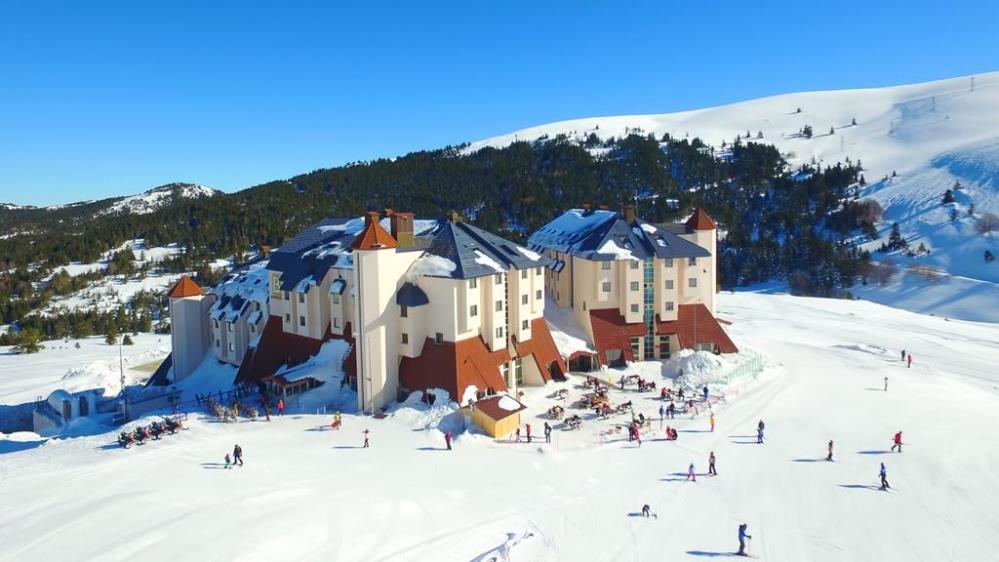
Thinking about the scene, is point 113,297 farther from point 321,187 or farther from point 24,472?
point 24,472

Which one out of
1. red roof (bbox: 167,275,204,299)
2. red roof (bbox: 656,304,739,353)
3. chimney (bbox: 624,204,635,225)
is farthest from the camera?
red roof (bbox: 167,275,204,299)

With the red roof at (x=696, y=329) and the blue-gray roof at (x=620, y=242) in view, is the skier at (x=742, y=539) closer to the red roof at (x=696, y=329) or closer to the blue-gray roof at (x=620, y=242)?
the blue-gray roof at (x=620, y=242)

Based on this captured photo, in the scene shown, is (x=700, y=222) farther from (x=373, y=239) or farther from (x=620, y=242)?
(x=373, y=239)

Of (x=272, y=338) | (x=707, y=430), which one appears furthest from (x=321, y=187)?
(x=707, y=430)

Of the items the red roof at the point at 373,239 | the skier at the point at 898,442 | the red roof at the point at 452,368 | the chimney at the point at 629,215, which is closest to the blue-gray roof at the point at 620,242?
the chimney at the point at 629,215

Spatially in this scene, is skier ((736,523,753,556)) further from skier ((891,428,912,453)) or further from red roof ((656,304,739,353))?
red roof ((656,304,739,353))

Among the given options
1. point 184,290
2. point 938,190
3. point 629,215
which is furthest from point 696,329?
point 938,190

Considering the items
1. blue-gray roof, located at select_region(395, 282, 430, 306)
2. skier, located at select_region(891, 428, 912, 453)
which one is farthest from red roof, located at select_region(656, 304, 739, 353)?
blue-gray roof, located at select_region(395, 282, 430, 306)
